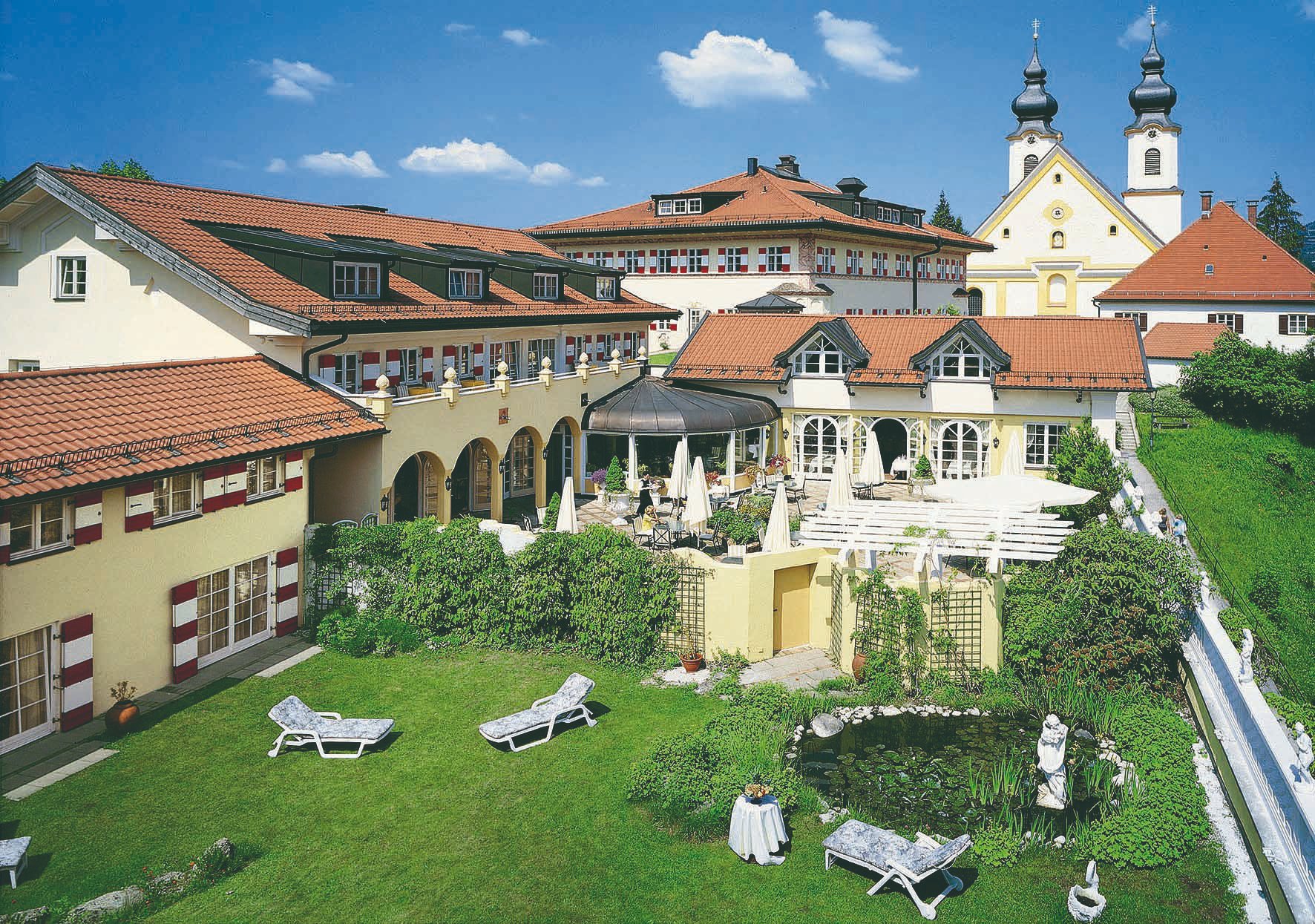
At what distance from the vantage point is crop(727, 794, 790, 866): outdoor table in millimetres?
12234

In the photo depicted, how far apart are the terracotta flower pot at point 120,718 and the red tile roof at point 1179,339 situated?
44847 millimetres

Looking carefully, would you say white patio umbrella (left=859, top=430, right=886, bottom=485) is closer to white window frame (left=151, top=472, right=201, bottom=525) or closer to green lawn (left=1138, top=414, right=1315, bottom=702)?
green lawn (left=1138, top=414, right=1315, bottom=702)

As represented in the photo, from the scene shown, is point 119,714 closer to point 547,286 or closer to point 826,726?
point 826,726

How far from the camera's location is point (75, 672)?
1487cm

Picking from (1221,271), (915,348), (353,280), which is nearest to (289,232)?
(353,280)

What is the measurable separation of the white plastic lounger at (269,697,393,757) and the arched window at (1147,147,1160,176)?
68.5m

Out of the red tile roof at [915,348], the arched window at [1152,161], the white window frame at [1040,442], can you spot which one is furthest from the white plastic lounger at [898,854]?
the arched window at [1152,161]

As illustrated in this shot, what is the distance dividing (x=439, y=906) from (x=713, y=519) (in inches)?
548

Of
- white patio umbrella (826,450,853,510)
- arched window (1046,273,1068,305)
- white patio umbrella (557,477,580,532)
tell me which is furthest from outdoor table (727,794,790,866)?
arched window (1046,273,1068,305)

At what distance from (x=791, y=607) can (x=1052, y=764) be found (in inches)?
252

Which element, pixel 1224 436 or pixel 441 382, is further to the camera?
pixel 1224 436

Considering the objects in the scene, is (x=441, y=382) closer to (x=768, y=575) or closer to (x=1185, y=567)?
(x=768, y=575)

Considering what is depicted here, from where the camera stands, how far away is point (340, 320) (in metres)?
22.3

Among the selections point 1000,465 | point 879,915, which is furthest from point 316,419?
point 1000,465
